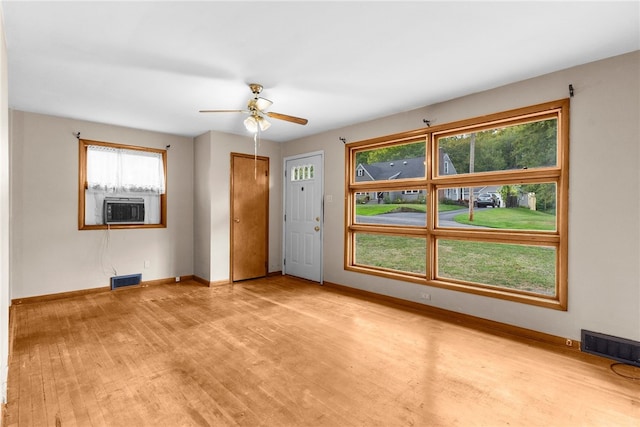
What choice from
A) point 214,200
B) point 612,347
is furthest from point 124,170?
point 612,347

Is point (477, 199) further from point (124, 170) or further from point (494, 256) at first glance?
point (124, 170)

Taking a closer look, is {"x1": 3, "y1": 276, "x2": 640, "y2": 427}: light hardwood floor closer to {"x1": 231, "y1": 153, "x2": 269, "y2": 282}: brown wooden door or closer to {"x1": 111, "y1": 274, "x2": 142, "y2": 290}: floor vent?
{"x1": 111, "y1": 274, "x2": 142, "y2": 290}: floor vent

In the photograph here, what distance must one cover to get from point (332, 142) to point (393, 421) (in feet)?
13.5

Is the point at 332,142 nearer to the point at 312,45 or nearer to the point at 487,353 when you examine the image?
the point at 312,45

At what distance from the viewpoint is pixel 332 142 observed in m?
5.20

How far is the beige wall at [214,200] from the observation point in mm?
5230

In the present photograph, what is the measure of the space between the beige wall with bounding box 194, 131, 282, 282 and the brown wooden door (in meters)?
0.13

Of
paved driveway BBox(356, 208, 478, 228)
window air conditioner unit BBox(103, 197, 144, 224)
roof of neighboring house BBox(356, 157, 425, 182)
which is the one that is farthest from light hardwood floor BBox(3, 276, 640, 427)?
roof of neighboring house BBox(356, 157, 425, 182)

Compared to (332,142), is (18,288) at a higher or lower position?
lower

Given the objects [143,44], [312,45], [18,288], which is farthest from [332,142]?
[18,288]

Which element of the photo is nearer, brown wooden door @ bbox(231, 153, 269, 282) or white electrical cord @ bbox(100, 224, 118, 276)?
white electrical cord @ bbox(100, 224, 118, 276)

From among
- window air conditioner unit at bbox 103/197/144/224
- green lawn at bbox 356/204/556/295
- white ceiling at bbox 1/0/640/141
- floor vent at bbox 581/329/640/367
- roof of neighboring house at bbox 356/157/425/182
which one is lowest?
floor vent at bbox 581/329/640/367

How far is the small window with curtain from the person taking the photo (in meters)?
4.68

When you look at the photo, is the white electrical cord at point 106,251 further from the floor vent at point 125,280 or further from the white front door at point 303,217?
the white front door at point 303,217
